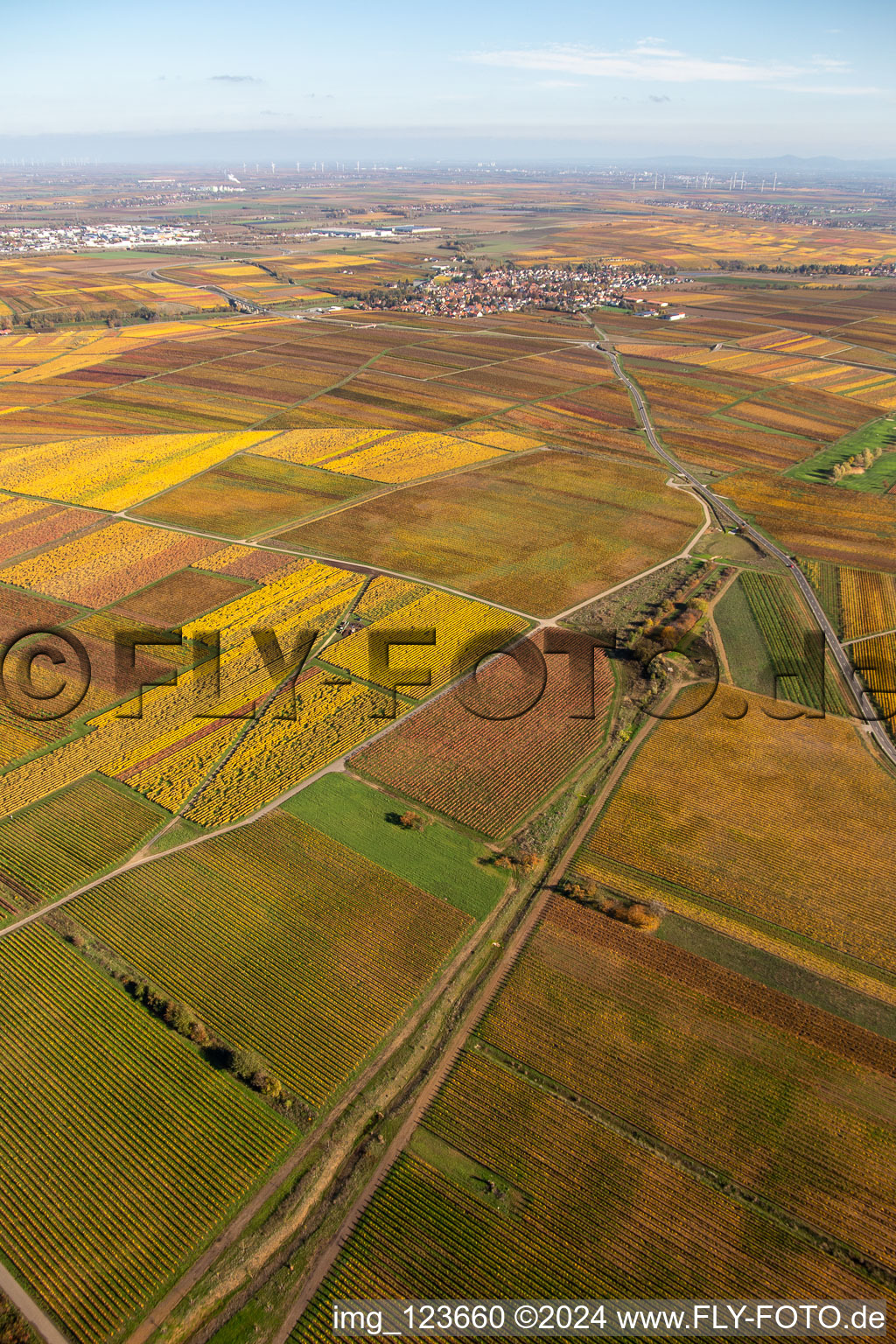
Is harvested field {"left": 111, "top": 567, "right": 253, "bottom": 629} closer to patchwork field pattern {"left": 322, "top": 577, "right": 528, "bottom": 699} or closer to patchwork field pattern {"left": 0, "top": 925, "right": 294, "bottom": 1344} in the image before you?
patchwork field pattern {"left": 322, "top": 577, "right": 528, "bottom": 699}

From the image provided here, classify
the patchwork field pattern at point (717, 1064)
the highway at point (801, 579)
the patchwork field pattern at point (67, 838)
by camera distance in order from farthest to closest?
the highway at point (801, 579)
the patchwork field pattern at point (67, 838)
the patchwork field pattern at point (717, 1064)

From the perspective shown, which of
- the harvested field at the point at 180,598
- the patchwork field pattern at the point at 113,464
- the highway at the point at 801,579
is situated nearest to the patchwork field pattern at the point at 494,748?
the highway at the point at 801,579

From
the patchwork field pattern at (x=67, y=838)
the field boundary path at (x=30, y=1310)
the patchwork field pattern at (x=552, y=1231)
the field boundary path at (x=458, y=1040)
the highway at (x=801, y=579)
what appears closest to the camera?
the field boundary path at (x=30, y=1310)

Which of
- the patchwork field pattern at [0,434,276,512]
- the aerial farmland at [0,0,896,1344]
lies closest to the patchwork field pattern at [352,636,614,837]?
the aerial farmland at [0,0,896,1344]

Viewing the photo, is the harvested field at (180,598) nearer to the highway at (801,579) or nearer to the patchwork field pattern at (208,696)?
the patchwork field pattern at (208,696)

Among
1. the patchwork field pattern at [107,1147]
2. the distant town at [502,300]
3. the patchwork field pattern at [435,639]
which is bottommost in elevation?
the patchwork field pattern at [107,1147]

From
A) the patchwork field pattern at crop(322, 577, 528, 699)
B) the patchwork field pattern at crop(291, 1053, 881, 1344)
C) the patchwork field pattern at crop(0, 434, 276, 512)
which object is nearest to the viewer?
the patchwork field pattern at crop(291, 1053, 881, 1344)
